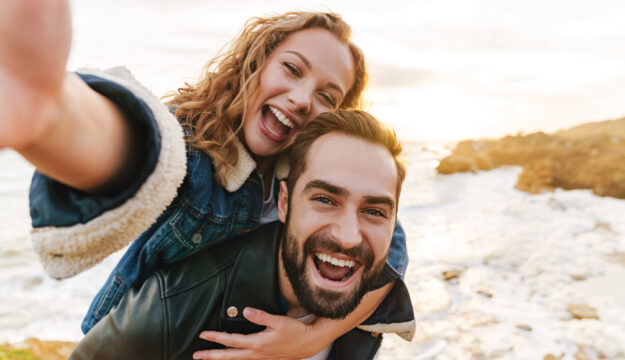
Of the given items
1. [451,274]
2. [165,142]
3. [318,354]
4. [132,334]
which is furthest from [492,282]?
[165,142]

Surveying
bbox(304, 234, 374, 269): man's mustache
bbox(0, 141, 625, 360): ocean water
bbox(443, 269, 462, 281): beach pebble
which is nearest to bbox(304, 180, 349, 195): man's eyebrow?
bbox(304, 234, 374, 269): man's mustache

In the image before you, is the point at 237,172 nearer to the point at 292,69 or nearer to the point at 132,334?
the point at 292,69

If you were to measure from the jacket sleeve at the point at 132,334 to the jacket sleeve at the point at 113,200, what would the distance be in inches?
27.1

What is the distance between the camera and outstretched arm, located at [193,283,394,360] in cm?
161

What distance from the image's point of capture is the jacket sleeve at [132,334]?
1.46 meters

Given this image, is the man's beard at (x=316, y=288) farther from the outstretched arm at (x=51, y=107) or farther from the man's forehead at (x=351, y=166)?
the outstretched arm at (x=51, y=107)

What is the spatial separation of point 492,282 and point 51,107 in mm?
5484

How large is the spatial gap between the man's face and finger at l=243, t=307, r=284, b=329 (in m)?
0.14

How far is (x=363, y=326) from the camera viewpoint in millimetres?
2078

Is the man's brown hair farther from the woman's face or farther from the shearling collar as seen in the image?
the shearling collar

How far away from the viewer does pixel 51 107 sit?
64cm

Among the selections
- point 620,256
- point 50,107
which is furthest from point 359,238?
point 620,256

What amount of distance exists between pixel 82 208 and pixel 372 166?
121 centimetres

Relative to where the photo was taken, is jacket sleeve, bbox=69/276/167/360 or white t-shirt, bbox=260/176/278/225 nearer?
jacket sleeve, bbox=69/276/167/360
